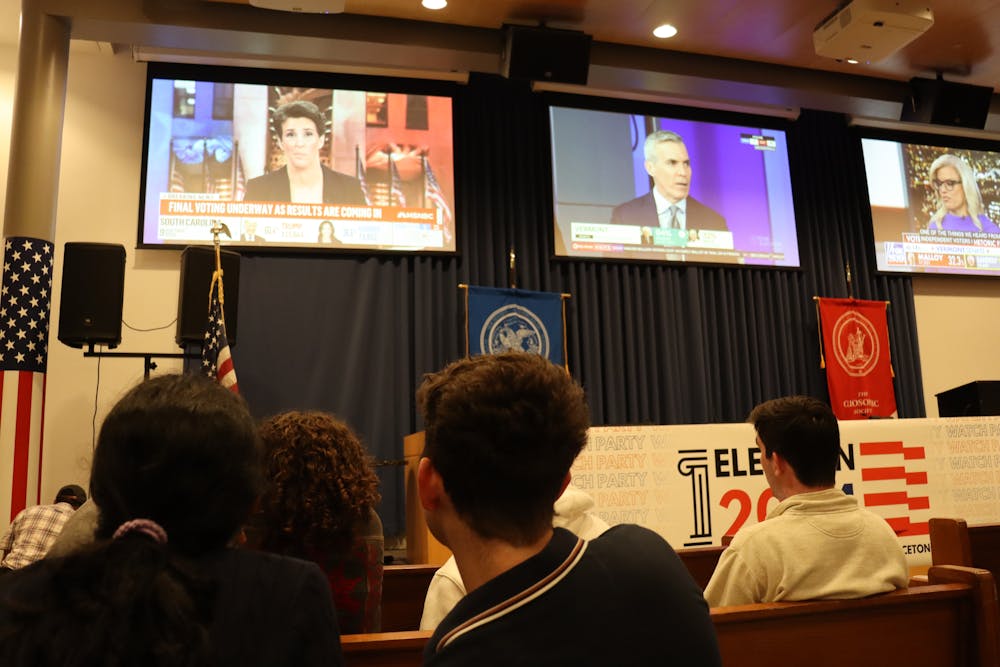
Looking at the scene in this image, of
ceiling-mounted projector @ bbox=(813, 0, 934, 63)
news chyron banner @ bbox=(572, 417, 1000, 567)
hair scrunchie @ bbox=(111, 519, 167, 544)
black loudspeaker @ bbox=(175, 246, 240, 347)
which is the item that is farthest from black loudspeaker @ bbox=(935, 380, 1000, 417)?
hair scrunchie @ bbox=(111, 519, 167, 544)

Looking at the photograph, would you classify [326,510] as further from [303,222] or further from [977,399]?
[977,399]

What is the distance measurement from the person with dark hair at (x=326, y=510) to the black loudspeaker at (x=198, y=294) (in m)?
3.48

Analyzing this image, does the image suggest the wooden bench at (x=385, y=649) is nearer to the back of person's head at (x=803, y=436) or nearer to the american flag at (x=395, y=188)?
the back of person's head at (x=803, y=436)

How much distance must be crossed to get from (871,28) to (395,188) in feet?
11.1

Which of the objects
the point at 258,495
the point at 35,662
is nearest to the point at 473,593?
the point at 258,495

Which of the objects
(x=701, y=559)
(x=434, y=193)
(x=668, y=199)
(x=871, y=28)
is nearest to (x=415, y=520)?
(x=701, y=559)

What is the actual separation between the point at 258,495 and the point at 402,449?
4783 mm

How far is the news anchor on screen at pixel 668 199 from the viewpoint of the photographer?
638 centimetres

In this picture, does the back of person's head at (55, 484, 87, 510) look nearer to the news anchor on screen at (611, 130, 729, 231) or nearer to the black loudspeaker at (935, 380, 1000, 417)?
the news anchor on screen at (611, 130, 729, 231)

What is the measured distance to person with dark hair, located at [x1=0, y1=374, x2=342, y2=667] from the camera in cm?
71

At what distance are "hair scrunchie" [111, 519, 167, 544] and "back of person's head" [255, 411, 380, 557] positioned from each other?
0.69 m

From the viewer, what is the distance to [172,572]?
76 cm

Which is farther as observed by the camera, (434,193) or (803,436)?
(434,193)

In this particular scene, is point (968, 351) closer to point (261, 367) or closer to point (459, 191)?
point (459, 191)
